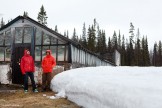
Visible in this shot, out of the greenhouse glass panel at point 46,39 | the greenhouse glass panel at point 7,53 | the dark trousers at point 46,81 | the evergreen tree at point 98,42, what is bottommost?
the dark trousers at point 46,81

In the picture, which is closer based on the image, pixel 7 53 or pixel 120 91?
pixel 120 91

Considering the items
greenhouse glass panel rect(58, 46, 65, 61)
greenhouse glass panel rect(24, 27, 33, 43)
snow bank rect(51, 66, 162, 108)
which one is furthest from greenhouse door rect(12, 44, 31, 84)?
snow bank rect(51, 66, 162, 108)

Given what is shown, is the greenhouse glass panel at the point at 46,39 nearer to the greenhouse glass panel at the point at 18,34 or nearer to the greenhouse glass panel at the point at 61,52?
the greenhouse glass panel at the point at 61,52

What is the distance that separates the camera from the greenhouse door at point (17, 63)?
1788 centimetres

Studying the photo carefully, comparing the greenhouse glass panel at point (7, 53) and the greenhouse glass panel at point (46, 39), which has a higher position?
the greenhouse glass panel at point (46, 39)

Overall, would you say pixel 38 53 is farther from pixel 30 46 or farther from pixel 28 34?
pixel 28 34

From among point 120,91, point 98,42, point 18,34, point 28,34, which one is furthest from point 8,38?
point 98,42

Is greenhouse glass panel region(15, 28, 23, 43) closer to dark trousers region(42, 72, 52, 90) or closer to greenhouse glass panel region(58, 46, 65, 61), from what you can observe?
greenhouse glass panel region(58, 46, 65, 61)

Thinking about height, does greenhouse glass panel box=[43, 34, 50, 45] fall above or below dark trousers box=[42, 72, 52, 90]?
above

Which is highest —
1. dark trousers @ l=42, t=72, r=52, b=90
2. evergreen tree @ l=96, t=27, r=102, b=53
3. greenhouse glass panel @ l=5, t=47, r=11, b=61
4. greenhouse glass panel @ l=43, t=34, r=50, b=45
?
evergreen tree @ l=96, t=27, r=102, b=53

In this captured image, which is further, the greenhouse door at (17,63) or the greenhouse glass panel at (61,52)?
the greenhouse door at (17,63)

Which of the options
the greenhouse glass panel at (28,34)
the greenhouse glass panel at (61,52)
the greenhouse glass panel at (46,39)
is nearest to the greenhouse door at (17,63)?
the greenhouse glass panel at (28,34)

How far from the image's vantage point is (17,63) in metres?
18.0

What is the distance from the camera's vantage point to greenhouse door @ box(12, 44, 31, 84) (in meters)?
17.9
